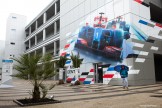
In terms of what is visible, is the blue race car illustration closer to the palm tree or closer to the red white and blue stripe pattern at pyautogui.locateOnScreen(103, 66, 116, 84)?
the red white and blue stripe pattern at pyautogui.locateOnScreen(103, 66, 116, 84)

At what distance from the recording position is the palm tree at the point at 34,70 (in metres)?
8.28

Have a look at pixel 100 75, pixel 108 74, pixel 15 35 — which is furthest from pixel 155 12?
pixel 15 35

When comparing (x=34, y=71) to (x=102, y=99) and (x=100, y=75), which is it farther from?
(x=100, y=75)

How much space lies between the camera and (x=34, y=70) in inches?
327

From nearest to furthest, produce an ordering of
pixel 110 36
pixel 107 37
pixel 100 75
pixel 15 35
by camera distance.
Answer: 1. pixel 110 36
2. pixel 107 37
3. pixel 100 75
4. pixel 15 35

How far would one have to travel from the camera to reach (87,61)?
26.3 meters

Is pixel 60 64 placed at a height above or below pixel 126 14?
below

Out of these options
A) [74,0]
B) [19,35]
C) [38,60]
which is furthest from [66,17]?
[19,35]

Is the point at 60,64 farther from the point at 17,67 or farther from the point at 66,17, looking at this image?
the point at 17,67

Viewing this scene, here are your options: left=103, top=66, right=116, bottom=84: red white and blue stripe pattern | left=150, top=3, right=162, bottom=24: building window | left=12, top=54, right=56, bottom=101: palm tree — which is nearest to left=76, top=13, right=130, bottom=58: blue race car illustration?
left=103, top=66, right=116, bottom=84: red white and blue stripe pattern

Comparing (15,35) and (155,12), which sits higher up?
(15,35)

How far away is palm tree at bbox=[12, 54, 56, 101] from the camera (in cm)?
828

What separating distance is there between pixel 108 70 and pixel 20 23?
168 ft

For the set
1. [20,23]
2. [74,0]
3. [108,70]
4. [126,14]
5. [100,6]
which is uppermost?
[20,23]
